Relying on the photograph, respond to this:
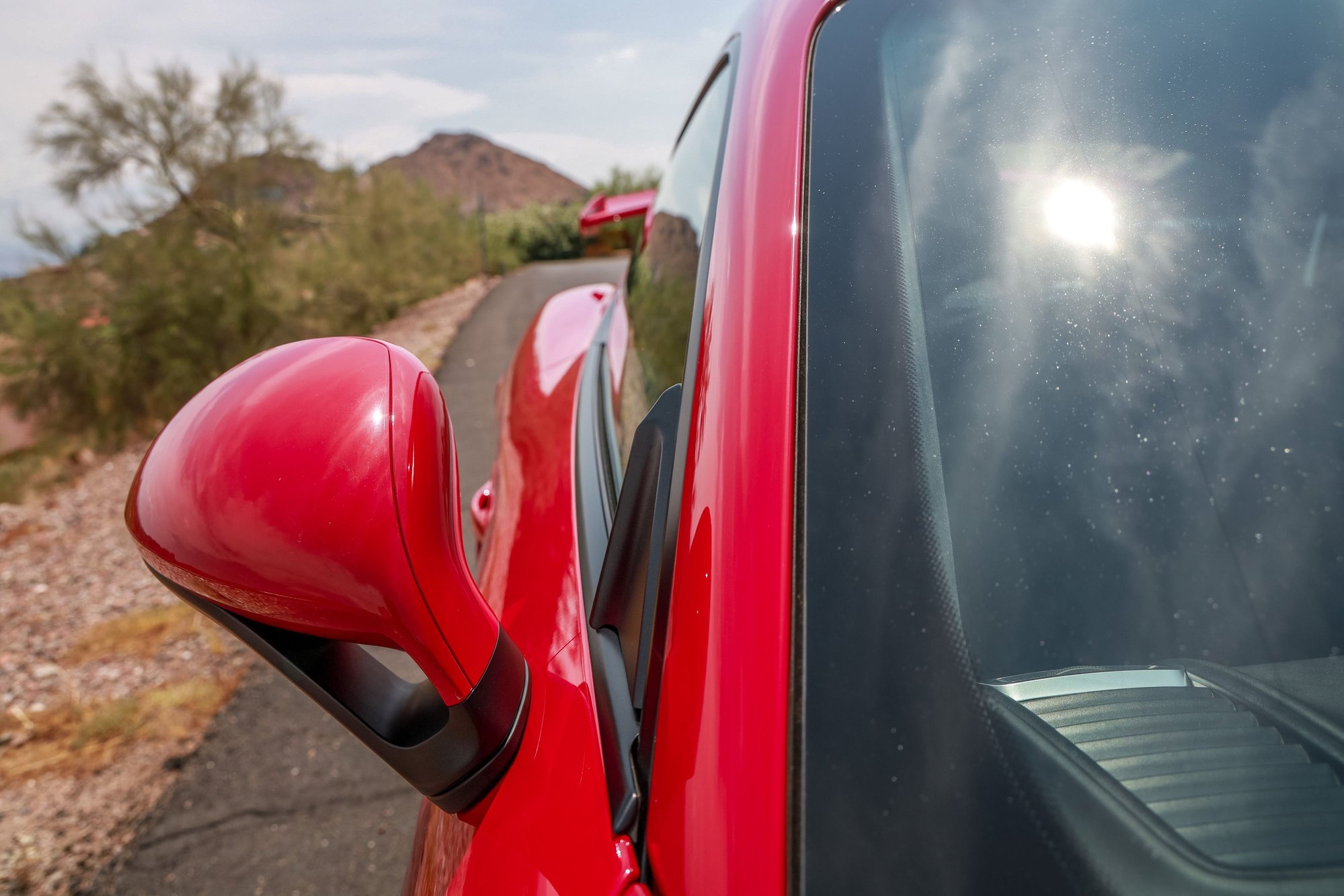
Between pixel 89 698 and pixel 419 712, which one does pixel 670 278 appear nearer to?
pixel 419 712

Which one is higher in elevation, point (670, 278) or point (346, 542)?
point (670, 278)

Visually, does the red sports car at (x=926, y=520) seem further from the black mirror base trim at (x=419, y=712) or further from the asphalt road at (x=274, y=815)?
the asphalt road at (x=274, y=815)

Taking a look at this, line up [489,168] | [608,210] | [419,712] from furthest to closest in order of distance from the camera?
[489,168] < [608,210] < [419,712]

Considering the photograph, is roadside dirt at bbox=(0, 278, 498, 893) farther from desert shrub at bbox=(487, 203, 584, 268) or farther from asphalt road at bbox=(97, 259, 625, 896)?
desert shrub at bbox=(487, 203, 584, 268)

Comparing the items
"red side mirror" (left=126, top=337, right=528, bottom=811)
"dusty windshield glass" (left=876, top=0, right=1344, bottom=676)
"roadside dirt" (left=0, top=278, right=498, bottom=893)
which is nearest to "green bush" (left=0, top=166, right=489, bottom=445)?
"roadside dirt" (left=0, top=278, right=498, bottom=893)

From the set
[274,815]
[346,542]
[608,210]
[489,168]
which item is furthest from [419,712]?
[489,168]

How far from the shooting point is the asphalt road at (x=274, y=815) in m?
2.10

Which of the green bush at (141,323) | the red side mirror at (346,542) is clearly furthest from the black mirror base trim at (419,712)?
the green bush at (141,323)

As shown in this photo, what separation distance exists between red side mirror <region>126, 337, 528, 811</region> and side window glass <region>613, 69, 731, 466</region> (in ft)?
0.92

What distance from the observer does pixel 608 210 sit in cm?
269

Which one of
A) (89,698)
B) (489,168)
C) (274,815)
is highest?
(489,168)

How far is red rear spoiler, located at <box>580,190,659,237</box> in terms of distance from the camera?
264cm

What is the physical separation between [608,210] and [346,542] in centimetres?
224

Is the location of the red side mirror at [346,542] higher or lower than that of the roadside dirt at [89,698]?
higher
